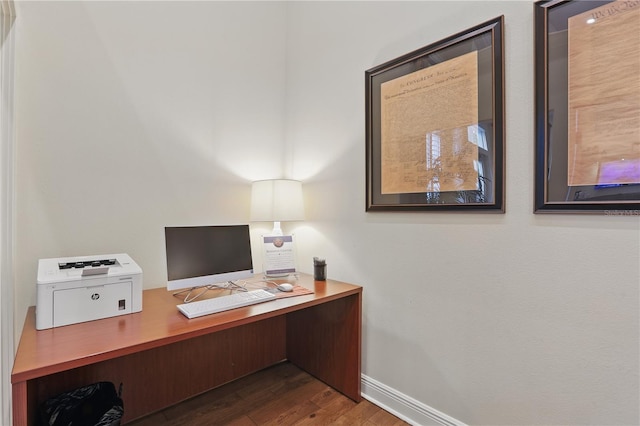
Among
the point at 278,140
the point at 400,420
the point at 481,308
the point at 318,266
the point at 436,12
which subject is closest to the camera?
the point at 481,308

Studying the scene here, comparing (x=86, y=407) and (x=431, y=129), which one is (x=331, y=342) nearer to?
(x=86, y=407)

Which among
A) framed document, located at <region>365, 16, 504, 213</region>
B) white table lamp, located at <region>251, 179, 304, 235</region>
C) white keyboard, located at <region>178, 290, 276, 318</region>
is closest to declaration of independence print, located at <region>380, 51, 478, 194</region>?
framed document, located at <region>365, 16, 504, 213</region>

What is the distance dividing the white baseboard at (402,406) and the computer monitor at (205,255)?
100 centimetres

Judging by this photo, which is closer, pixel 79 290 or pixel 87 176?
pixel 79 290

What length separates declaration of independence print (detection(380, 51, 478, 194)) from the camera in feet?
4.83

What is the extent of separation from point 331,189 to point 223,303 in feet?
3.35

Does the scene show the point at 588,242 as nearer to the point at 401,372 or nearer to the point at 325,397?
the point at 401,372

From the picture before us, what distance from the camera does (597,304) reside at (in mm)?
1150

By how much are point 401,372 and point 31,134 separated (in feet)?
7.23

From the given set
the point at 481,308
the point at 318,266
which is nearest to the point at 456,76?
the point at 481,308

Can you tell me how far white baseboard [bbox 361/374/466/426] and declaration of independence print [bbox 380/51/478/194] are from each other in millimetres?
1117

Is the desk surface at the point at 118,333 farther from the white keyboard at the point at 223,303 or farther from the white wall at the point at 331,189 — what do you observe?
the white wall at the point at 331,189

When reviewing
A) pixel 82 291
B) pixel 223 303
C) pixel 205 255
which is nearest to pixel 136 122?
pixel 205 255

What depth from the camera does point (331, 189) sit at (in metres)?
2.13
